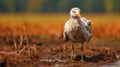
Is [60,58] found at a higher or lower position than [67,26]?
lower

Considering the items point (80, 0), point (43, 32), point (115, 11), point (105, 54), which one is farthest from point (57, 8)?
point (105, 54)

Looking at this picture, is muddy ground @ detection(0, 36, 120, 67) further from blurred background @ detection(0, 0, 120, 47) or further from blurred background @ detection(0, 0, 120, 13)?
blurred background @ detection(0, 0, 120, 13)

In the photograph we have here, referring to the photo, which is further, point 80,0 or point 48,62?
point 80,0

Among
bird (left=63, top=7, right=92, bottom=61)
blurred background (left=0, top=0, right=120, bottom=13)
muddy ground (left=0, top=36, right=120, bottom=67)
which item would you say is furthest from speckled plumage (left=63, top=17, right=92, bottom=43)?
blurred background (left=0, top=0, right=120, bottom=13)

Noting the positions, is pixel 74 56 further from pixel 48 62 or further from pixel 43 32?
pixel 43 32

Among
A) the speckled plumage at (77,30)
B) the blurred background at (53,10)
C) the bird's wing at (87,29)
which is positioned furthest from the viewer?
the blurred background at (53,10)

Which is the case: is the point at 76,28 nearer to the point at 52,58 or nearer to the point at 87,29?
the point at 87,29

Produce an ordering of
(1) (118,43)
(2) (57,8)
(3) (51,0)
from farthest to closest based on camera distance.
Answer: (3) (51,0) < (2) (57,8) < (1) (118,43)

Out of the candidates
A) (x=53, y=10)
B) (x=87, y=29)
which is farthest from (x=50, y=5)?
(x=87, y=29)

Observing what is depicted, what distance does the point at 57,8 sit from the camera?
6700 centimetres

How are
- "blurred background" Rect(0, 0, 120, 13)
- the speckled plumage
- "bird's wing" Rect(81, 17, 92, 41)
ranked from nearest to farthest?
1. the speckled plumage
2. "bird's wing" Rect(81, 17, 92, 41)
3. "blurred background" Rect(0, 0, 120, 13)

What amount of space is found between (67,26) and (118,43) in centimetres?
699

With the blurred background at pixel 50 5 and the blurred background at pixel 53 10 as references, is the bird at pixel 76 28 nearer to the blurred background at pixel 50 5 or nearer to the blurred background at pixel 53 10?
the blurred background at pixel 53 10

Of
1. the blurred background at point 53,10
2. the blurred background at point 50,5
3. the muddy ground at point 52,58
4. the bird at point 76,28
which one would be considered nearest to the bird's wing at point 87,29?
the bird at point 76,28
